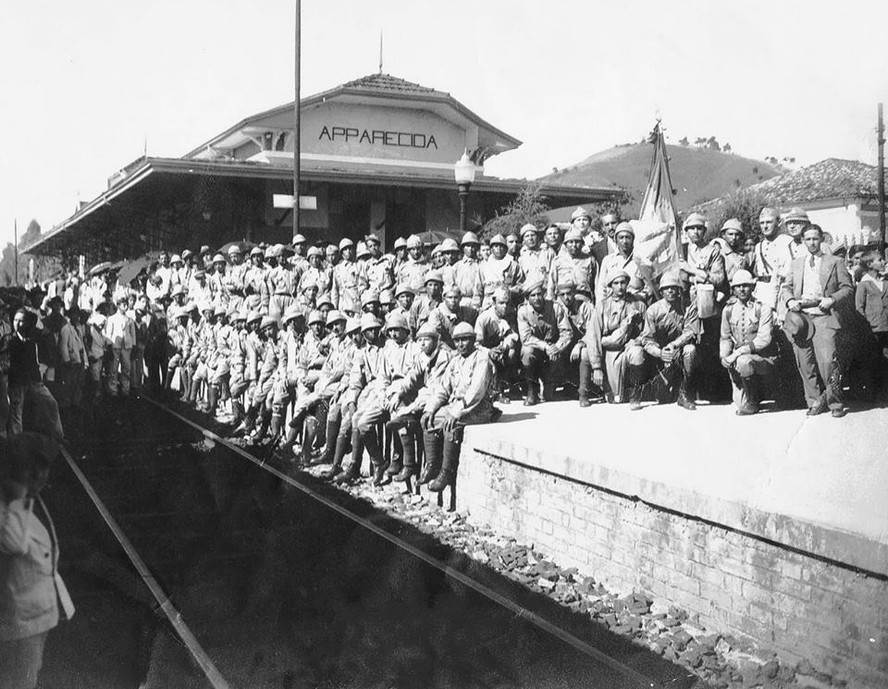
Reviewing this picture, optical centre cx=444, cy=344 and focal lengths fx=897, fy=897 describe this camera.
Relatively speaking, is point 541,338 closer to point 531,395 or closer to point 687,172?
point 531,395

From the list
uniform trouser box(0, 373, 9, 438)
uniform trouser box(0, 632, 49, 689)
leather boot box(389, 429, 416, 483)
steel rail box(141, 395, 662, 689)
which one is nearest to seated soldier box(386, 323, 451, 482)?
leather boot box(389, 429, 416, 483)

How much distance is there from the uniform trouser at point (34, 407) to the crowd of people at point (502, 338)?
27 mm

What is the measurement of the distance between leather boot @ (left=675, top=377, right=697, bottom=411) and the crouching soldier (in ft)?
5.46

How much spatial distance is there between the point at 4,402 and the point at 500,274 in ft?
17.1

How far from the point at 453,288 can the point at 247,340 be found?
3736 mm

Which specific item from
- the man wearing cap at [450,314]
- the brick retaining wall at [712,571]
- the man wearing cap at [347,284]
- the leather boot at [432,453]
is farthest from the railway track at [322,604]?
the man wearing cap at [347,284]

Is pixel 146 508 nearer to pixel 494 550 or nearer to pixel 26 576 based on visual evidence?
pixel 494 550

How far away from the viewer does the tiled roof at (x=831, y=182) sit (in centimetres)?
798

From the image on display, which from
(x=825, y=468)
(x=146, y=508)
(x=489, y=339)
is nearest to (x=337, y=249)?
(x=489, y=339)

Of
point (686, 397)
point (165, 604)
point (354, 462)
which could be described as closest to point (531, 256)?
point (686, 397)

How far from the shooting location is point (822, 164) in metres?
8.41

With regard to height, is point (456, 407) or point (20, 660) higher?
point (456, 407)

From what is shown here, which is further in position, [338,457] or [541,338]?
[338,457]

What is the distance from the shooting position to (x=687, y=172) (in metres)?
33.3
